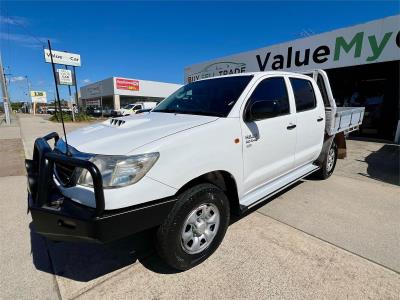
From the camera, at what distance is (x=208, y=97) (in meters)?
3.24

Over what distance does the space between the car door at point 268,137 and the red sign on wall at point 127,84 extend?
40.7 meters

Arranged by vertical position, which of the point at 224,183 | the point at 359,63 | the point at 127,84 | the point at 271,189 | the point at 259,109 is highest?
the point at 127,84

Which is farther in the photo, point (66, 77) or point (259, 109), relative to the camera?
point (66, 77)

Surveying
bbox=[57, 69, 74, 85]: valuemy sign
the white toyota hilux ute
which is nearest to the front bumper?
the white toyota hilux ute

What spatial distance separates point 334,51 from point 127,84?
36.8 m

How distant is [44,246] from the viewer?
9.73ft

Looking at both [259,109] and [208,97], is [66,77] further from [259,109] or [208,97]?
[259,109]

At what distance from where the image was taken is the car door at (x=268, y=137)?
2.85 metres

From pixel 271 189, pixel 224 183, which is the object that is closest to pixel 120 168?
pixel 224 183

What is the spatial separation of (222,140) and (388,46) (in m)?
9.04

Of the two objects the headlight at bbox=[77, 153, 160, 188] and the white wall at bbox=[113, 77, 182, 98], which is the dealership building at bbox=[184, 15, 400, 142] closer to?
the headlight at bbox=[77, 153, 160, 188]

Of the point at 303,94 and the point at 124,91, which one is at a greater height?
the point at 124,91

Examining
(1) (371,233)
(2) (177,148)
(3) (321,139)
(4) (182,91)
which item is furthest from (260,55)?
(2) (177,148)

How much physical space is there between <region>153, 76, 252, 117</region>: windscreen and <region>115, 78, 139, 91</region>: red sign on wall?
40050mm
